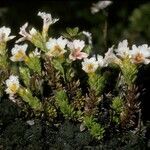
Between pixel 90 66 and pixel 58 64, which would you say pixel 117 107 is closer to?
pixel 90 66

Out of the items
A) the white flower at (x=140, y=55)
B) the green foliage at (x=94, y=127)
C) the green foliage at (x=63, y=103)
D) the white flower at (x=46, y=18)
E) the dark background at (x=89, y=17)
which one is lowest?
the green foliage at (x=94, y=127)

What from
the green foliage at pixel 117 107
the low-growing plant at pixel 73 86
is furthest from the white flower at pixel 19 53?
the green foliage at pixel 117 107

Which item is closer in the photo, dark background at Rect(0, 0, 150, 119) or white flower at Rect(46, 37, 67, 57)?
white flower at Rect(46, 37, 67, 57)

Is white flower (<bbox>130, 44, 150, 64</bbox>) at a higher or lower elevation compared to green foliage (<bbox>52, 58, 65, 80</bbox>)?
higher

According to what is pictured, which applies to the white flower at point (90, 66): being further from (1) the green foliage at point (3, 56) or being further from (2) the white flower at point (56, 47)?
(1) the green foliage at point (3, 56)

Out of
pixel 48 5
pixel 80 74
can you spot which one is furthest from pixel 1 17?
pixel 80 74

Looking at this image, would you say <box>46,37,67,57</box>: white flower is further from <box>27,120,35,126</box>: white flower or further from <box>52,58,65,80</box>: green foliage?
<box>27,120,35,126</box>: white flower

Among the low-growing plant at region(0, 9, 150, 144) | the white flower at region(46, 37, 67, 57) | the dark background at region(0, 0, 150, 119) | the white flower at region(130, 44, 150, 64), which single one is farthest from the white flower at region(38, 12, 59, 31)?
the dark background at region(0, 0, 150, 119)
